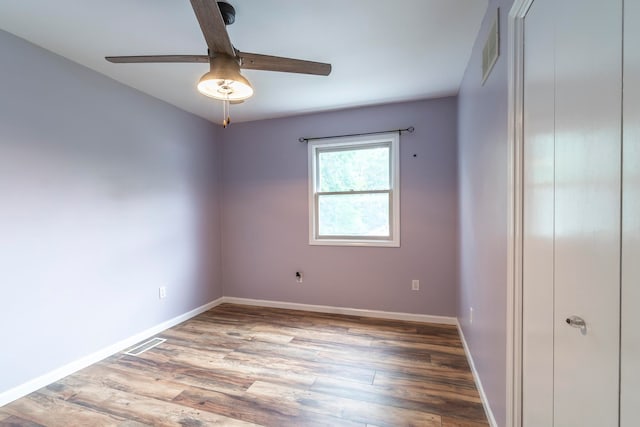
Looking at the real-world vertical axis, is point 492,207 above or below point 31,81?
below

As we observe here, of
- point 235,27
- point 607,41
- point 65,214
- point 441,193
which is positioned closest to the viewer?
point 607,41

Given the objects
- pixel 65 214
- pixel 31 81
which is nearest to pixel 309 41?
pixel 31 81

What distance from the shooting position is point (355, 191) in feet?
10.8

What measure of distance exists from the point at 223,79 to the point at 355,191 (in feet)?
7.09

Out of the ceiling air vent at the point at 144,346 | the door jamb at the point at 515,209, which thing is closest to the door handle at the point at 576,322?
the door jamb at the point at 515,209

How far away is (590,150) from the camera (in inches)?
30.2

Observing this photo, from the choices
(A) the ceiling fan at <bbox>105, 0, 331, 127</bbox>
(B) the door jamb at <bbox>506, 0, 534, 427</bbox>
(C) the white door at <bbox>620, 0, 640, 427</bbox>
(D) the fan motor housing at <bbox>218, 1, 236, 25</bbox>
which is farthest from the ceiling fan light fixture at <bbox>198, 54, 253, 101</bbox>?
(C) the white door at <bbox>620, 0, 640, 427</bbox>

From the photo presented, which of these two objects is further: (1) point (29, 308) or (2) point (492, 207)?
Result: (1) point (29, 308)

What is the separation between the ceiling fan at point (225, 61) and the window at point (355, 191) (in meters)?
1.73

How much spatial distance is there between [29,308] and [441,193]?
362cm

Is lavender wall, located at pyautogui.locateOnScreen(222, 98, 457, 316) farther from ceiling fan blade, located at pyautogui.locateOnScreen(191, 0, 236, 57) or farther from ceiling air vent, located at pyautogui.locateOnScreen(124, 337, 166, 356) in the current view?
ceiling fan blade, located at pyautogui.locateOnScreen(191, 0, 236, 57)

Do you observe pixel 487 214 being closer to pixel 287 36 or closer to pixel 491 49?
pixel 491 49

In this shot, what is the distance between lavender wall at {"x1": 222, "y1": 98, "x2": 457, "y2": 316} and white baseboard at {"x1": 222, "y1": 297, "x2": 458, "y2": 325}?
6cm

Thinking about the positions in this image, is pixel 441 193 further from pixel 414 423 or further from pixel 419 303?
pixel 414 423
